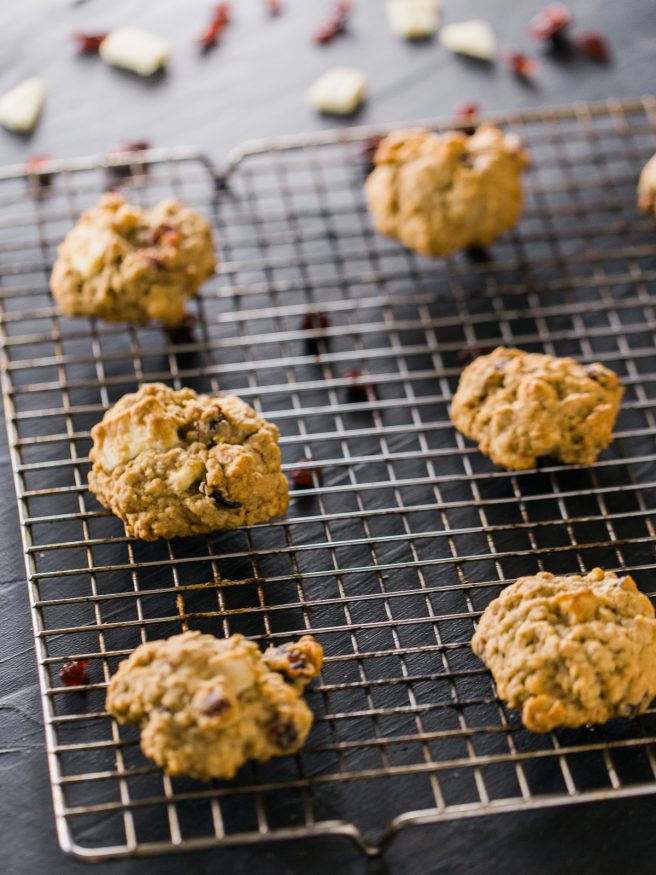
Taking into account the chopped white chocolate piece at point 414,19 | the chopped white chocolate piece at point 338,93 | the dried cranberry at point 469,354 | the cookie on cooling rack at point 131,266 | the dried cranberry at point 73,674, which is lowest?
the dried cranberry at point 73,674

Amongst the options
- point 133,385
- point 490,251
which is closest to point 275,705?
point 133,385

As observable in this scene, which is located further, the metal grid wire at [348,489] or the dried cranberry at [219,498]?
the dried cranberry at [219,498]

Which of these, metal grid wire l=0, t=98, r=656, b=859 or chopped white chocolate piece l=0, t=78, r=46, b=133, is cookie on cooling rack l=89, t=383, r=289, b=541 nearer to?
metal grid wire l=0, t=98, r=656, b=859

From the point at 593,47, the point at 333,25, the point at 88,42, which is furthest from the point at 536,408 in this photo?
the point at 88,42

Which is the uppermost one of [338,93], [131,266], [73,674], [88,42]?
[88,42]

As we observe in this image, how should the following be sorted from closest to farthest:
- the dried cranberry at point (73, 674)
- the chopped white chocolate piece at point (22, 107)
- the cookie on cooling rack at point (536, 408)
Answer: the dried cranberry at point (73, 674) → the cookie on cooling rack at point (536, 408) → the chopped white chocolate piece at point (22, 107)

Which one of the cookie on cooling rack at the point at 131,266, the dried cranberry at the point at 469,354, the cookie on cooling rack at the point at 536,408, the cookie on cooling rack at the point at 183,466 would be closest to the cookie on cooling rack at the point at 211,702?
the cookie on cooling rack at the point at 183,466

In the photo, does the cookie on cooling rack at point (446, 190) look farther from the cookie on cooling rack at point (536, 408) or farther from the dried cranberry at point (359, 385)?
the cookie on cooling rack at point (536, 408)

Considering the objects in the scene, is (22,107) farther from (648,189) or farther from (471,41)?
(648,189)
